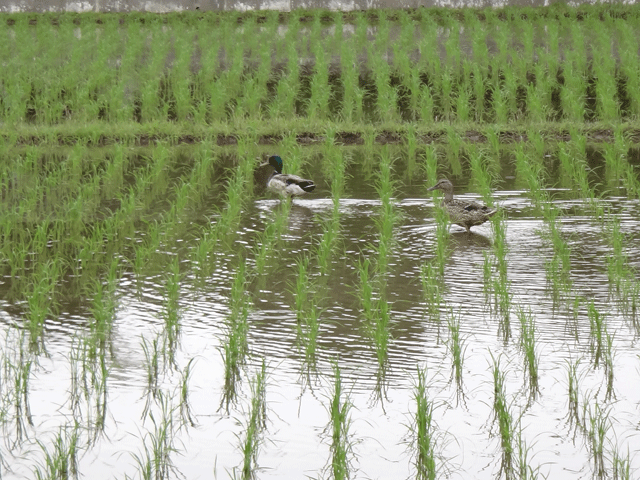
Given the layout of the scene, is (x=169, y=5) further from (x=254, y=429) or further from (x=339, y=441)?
(x=339, y=441)

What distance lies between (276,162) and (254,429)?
5.13 metres

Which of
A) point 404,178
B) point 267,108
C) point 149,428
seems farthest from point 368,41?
point 149,428

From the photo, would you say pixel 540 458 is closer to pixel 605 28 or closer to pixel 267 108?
pixel 267 108

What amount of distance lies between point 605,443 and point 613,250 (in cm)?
265

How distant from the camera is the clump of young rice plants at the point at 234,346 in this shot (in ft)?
12.5

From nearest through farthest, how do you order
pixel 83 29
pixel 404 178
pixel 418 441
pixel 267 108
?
pixel 418 441 < pixel 404 178 < pixel 267 108 < pixel 83 29

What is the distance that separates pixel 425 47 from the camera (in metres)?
13.5

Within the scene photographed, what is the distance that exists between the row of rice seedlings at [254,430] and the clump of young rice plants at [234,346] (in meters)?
0.09

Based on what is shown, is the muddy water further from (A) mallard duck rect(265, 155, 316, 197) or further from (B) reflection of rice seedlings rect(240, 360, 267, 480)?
(A) mallard duck rect(265, 155, 316, 197)

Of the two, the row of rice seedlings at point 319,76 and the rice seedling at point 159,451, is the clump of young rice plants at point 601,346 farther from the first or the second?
the row of rice seedlings at point 319,76

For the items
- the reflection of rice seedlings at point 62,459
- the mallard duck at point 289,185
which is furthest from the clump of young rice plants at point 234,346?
the mallard duck at point 289,185

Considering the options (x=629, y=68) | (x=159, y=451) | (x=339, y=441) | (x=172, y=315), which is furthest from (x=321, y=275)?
(x=629, y=68)

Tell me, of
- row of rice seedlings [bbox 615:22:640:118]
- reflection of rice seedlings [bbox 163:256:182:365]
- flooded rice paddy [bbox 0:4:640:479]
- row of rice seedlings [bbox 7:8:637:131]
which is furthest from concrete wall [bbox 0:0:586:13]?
reflection of rice seedlings [bbox 163:256:182:365]

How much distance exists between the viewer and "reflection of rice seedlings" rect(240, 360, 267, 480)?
10.0 feet
